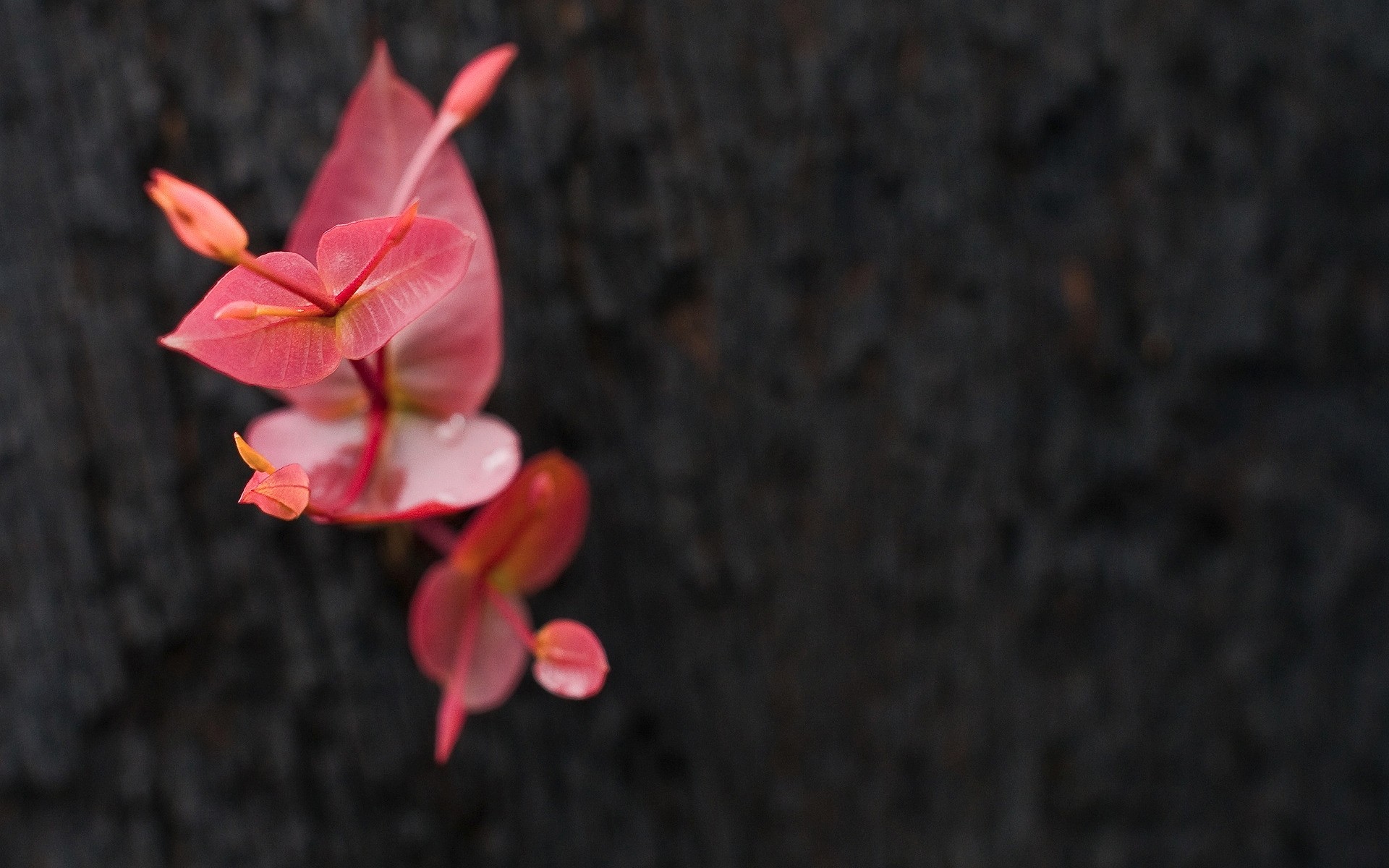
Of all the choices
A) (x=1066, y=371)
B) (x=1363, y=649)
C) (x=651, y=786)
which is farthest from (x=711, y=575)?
(x=1363, y=649)

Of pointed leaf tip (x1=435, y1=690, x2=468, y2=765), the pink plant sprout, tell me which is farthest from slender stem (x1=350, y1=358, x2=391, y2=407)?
A: pointed leaf tip (x1=435, y1=690, x2=468, y2=765)

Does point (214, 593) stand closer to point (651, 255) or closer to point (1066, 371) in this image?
point (651, 255)

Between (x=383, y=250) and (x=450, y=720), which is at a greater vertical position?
(x=383, y=250)

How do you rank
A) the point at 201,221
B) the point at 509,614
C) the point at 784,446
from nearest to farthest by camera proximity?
the point at 201,221
the point at 509,614
the point at 784,446

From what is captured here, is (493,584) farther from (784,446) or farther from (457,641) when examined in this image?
(784,446)

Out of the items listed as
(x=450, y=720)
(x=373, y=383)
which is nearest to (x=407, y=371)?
(x=373, y=383)

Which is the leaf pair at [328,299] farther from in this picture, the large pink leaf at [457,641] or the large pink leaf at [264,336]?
the large pink leaf at [457,641]

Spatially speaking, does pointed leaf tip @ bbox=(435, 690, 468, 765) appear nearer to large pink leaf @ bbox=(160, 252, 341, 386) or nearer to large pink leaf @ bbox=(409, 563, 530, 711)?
large pink leaf @ bbox=(409, 563, 530, 711)
